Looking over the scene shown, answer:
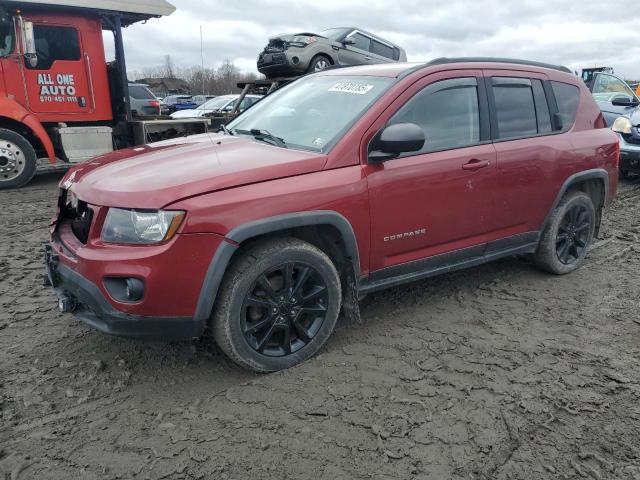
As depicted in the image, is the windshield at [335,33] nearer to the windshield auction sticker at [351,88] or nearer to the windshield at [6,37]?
the windshield at [6,37]

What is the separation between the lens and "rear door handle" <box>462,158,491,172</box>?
3500mm

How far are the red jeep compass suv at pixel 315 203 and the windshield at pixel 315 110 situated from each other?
2cm

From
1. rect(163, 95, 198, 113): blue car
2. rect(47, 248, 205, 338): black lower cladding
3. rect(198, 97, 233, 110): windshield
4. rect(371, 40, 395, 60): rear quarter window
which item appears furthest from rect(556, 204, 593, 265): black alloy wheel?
rect(163, 95, 198, 113): blue car

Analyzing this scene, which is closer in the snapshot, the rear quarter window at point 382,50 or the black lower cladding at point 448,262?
the black lower cladding at point 448,262

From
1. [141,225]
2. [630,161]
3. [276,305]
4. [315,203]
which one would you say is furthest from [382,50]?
[141,225]

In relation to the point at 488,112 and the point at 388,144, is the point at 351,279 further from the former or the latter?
the point at 488,112

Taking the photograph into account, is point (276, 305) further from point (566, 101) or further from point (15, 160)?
point (15, 160)

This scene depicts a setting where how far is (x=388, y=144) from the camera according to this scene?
9.81 ft

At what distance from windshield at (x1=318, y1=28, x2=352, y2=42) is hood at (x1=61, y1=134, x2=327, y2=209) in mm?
9298

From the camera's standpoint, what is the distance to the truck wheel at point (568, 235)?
430cm

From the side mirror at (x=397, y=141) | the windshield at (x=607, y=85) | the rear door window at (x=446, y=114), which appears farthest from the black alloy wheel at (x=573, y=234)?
the windshield at (x=607, y=85)

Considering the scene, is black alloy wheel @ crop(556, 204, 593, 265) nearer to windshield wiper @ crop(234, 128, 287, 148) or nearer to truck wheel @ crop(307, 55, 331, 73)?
windshield wiper @ crop(234, 128, 287, 148)

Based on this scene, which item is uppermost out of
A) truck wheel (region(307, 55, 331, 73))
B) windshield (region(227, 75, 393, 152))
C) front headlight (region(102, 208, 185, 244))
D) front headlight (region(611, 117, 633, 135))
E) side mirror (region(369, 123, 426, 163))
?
truck wheel (region(307, 55, 331, 73))

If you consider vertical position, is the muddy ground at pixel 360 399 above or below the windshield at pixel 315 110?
below
